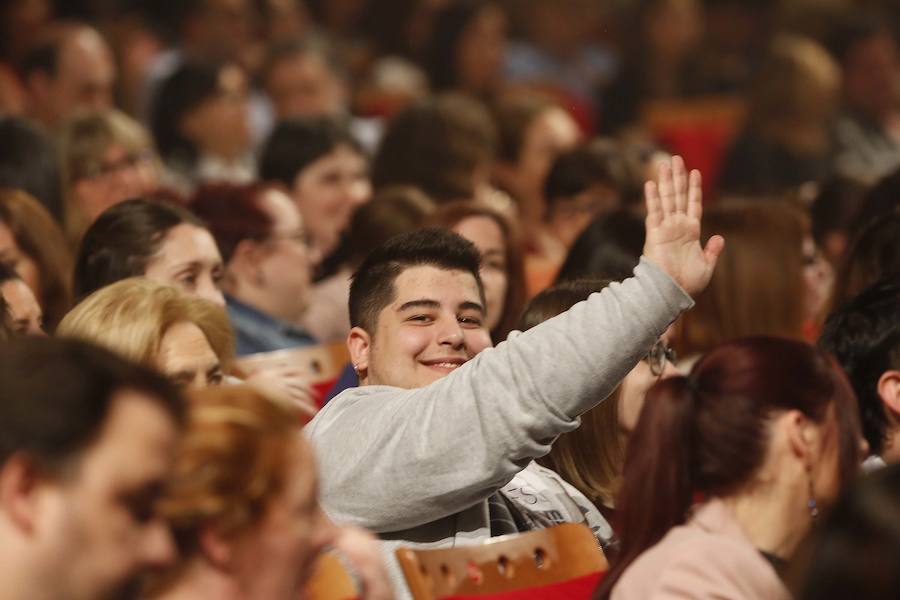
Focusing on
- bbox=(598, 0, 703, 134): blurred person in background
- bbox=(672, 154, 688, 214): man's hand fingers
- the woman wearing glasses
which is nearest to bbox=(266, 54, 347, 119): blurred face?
bbox=(598, 0, 703, 134): blurred person in background

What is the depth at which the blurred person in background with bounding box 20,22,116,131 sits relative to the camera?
745 centimetres

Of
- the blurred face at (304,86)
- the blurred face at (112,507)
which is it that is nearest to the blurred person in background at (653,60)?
the blurred face at (304,86)

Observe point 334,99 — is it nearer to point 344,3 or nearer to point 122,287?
point 344,3

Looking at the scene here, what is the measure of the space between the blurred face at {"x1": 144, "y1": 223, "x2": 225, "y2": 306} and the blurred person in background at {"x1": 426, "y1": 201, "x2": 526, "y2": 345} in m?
0.75

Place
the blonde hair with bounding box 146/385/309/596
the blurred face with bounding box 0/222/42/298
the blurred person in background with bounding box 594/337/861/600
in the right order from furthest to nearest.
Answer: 1. the blurred face with bounding box 0/222/42/298
2. the blurred person in background with bounding box 594/337/861/600
3. the blonde hair with bounding box 146/385/309/596

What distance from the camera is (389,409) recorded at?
9.50 feet

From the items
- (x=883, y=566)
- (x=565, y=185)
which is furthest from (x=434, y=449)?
(x=565, y=185)

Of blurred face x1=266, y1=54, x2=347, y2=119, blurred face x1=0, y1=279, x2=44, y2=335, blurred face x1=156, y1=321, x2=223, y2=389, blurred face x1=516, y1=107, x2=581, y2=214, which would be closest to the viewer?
blurred face x1=156, y1=321, x2=223, y2=389

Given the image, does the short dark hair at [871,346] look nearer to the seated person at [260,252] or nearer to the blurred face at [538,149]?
the seated person at [260,252]

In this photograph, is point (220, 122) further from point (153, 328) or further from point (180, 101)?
point (153, 328)

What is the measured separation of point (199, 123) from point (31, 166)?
6.52 ft

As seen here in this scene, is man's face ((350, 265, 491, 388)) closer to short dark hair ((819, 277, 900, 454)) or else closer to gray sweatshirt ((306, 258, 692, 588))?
gray sweatshirt ((306, 258, 692, 588))

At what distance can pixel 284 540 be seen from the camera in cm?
213

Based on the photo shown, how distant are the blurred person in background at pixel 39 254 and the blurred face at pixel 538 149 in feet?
9.57
